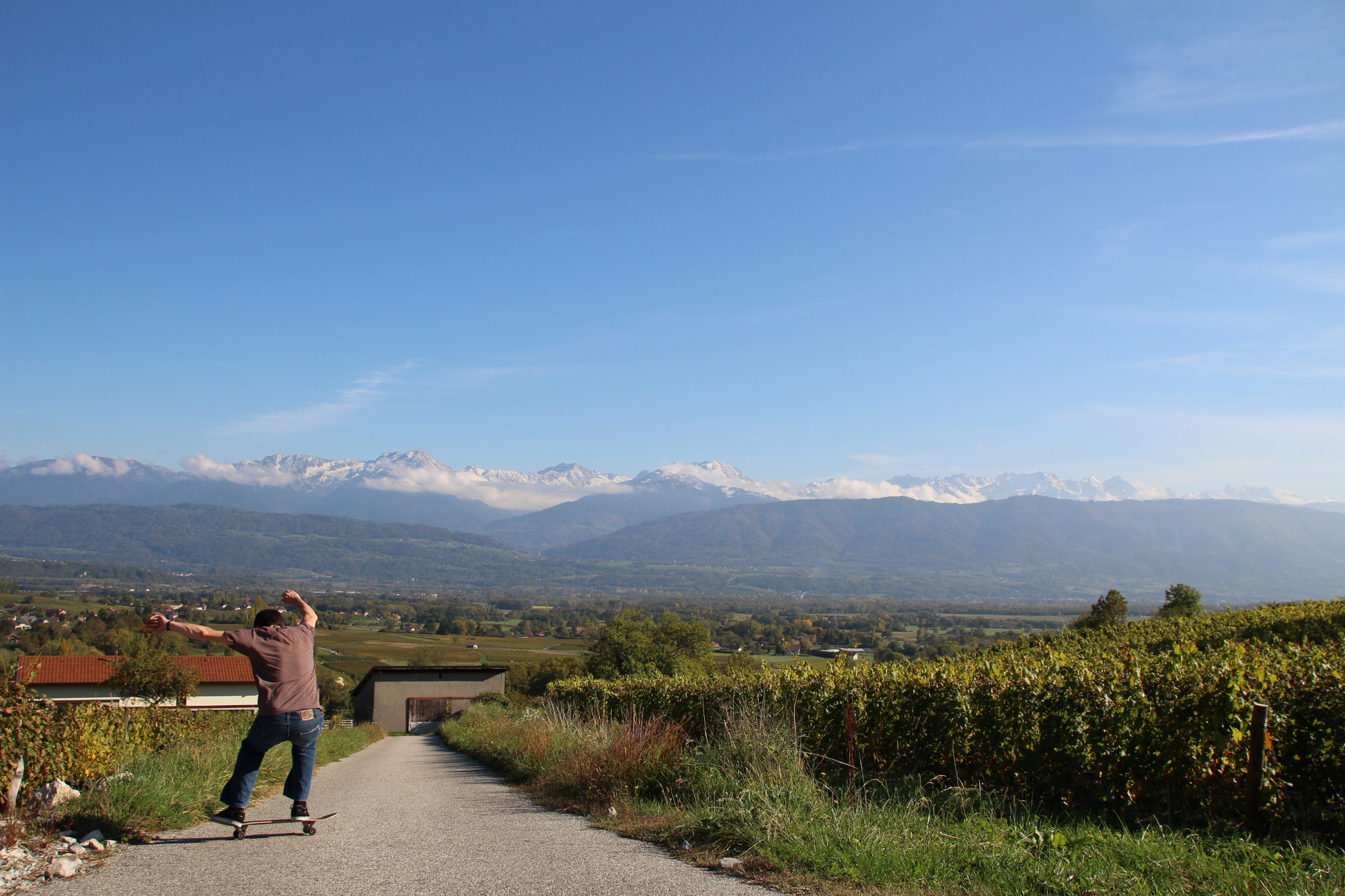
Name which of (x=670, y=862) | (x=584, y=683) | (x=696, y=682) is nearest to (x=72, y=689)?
(x=584, y=683)

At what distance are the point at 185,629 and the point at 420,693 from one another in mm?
48234

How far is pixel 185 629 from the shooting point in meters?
5.50

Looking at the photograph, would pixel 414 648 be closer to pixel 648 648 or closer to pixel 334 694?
pixel 334 694

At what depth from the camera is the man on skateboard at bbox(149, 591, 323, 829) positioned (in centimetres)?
584

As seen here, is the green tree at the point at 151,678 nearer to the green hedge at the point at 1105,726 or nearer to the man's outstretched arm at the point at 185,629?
the green hedge at the point at 1105,726

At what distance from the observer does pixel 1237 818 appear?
6566 mm

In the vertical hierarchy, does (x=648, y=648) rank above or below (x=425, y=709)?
above

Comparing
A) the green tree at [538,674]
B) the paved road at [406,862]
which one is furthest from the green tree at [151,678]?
the green tree at [538,674]

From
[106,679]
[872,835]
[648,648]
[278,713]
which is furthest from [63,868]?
[648,648]

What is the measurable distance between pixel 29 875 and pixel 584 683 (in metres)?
20.7

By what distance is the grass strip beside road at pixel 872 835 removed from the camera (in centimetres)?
475

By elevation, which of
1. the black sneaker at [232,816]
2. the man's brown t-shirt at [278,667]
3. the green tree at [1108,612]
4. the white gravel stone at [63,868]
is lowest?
the green tree at [1108,612]

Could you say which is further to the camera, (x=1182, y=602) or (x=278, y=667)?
(x=1182, y=602)

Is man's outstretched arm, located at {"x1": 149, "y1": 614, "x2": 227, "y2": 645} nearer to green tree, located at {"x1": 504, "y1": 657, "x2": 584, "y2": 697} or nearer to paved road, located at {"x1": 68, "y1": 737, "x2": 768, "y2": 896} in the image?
paved road, located at {"x1": 68, "y1": 737, "x2": 768, "y2": 896}
